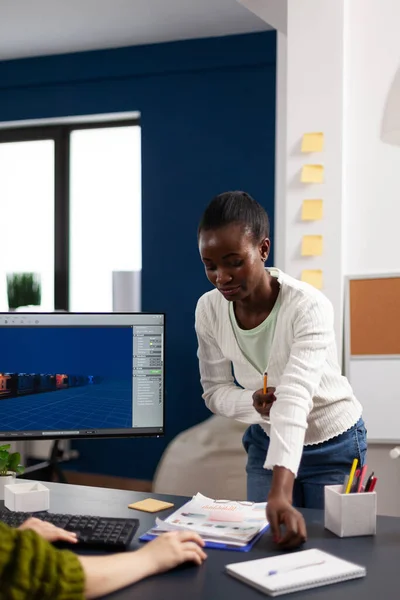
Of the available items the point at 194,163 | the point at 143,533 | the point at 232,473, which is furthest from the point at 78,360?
the point at 194,163

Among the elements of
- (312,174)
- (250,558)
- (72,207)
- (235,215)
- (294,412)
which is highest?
(72,207)

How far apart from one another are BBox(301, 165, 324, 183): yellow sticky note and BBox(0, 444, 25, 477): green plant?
185 centimetres

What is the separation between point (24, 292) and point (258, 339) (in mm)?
3012

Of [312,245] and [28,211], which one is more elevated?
[28,211]

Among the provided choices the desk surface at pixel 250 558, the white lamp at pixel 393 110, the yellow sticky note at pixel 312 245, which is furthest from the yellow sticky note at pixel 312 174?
the desk surface at pixel 250 558

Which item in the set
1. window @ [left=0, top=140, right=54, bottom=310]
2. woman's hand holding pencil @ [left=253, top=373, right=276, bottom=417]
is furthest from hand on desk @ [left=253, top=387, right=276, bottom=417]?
window @ [left=0, top=140, right=54, bottom=310]

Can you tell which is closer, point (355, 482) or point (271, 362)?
point (355, 482)

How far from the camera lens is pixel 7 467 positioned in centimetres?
185

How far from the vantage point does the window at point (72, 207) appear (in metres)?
4.99

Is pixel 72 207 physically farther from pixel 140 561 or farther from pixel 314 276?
pixel 140 561

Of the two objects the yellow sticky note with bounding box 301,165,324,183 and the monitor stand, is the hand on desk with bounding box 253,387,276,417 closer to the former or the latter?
the yellow sticky note with bounding box 301,165,324,183

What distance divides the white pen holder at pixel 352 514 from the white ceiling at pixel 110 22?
3.12 m

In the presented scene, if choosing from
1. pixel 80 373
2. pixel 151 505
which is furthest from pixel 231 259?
pixel 151 505

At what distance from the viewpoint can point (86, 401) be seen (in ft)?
6.00
